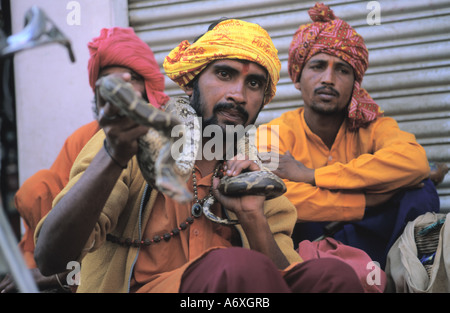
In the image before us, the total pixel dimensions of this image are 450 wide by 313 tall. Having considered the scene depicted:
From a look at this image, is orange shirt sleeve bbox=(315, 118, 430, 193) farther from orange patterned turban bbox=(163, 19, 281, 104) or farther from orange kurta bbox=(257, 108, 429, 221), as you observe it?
orange patterned turban bbox=(163, 19, 281, 104)

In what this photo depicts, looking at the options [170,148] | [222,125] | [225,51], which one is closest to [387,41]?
[225,51]

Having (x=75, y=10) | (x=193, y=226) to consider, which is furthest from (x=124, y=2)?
(x=193, y=226)

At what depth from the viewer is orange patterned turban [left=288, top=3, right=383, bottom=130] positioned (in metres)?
4.00

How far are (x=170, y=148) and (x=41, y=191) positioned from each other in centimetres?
196

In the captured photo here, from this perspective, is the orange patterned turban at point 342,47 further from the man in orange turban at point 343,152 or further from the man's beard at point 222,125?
the man's beard at point 222,125

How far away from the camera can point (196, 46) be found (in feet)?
8.80

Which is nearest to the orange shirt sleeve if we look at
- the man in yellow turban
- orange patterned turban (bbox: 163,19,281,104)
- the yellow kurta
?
the man in yellow turban

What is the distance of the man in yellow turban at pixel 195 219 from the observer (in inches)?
72.8

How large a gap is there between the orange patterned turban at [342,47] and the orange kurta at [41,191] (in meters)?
1.83

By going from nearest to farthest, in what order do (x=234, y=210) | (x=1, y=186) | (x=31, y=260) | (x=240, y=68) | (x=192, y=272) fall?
(x=192, y=272) < (x=234, y=210) < (x=240, y=68) < (x=31, y=260) < (x=1, y=186)

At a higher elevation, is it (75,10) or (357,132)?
(75,10)

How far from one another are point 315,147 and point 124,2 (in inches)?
86.6

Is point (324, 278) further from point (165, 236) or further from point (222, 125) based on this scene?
point (222, 125)
